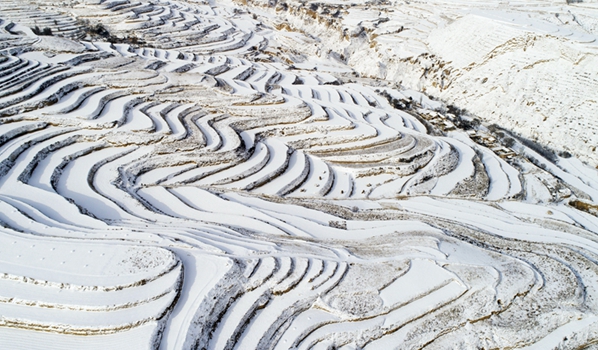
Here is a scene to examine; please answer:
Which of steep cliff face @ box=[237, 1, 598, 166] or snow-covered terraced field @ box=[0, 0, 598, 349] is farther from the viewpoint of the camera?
steep cliff face @ box=[237, 1, 598, 166]

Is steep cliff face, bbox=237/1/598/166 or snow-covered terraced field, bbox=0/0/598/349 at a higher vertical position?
steep cliff face, bbox=237/1/598/166

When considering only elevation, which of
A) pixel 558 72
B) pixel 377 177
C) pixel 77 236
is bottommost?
pixel 377 177

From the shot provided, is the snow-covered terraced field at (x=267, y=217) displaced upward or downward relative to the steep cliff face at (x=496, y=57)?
downward

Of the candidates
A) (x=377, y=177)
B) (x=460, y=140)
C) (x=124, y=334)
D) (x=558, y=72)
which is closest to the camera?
(x=124, y=334)

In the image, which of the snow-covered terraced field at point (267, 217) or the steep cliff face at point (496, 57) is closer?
the snow-covered terraced field at point (267, 217)

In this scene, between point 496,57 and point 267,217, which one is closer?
point 267,217

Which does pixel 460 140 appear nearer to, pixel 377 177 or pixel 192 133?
pixel 377 177

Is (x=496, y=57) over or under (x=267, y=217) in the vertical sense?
over

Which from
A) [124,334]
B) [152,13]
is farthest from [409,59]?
[124,334]
